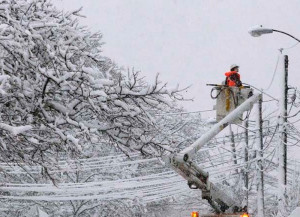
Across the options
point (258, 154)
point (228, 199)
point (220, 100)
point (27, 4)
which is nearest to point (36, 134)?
point (27, 4)

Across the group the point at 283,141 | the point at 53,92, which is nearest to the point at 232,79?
the point at 283,141

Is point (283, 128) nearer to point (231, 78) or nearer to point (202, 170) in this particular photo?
point (231, 78)

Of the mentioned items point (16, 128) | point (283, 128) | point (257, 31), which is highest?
point (257, 31)

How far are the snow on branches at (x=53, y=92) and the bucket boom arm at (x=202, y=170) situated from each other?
2.90 metres

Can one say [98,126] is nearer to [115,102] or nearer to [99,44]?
[115,102]

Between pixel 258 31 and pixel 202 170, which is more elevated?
pixel 258 31

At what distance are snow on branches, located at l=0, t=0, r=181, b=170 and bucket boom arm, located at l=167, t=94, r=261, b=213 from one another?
9.52ft

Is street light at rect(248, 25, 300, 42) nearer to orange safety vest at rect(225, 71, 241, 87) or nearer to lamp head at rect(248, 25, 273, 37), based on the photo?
lamp head at rect(248, 25, 273, 37)

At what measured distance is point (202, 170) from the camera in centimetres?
1257

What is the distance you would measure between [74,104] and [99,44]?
1966 centimetres

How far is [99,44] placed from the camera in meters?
27.0

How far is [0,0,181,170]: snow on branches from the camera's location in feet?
23.1

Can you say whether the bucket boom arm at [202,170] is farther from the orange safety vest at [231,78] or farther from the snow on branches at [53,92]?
the snow on branches at [53,92]

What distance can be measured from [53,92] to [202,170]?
590 cm
